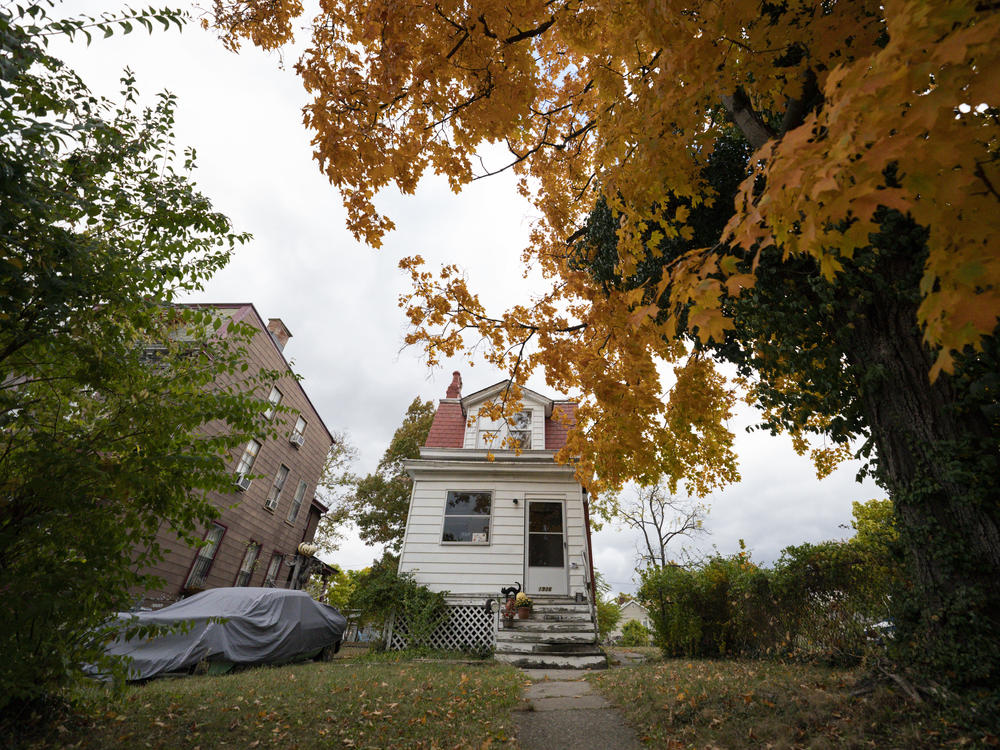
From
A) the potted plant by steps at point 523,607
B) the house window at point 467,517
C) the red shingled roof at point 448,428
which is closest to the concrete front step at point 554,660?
the potted plant by steps at point 523,607

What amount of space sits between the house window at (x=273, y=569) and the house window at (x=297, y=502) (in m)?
1.49

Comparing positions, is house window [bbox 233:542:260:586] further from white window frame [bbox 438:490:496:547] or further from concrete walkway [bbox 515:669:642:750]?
concrete walkway [bbox 515:669:642:750]

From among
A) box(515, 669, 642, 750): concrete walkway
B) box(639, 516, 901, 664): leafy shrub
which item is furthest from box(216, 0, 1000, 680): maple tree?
box(515, 669, 642, 750): concrete walkway

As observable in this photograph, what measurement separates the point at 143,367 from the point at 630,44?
4.95 meters

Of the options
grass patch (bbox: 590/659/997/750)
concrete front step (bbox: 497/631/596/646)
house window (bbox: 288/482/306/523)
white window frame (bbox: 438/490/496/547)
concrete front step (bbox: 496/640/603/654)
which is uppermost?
house window (bbox: 288/482/306/523)

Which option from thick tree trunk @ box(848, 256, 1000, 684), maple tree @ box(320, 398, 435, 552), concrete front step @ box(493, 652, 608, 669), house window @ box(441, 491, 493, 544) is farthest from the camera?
maple tree @ box(320, 398, 435, 552)

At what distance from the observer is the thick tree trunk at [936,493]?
9.99 ft

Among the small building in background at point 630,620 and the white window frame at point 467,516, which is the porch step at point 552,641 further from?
the white window frame at point 467,516

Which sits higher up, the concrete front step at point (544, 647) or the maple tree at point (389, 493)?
the maple tree at point (389, 493)

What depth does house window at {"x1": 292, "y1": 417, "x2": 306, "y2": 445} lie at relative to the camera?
1907 centimetres

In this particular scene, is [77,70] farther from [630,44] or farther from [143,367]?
[630,44]

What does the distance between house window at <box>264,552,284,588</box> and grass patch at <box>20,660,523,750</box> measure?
42.3 ft

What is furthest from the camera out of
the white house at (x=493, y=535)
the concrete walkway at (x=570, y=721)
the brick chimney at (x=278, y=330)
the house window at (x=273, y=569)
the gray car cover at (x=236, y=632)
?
the brick chimney at (x=278, y=330)

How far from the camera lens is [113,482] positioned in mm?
2969
